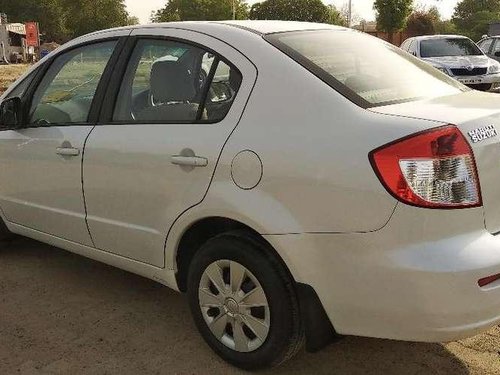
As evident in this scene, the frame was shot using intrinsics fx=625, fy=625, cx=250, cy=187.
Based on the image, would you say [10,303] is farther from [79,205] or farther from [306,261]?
[306,261]

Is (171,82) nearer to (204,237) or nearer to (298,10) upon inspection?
(204,237)

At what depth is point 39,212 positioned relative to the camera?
390 cm

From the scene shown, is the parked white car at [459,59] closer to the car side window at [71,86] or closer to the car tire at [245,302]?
the car side window at [71,86]

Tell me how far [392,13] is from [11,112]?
42680 mm

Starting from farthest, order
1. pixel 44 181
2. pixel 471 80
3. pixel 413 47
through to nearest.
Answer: pixel 413 47
pixel 471 80
pixel 44 181

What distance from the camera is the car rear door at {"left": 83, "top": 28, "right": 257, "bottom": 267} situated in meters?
2.87

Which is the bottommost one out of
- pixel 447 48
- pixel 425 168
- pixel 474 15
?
pixel 425 168

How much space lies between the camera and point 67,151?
11.6ft

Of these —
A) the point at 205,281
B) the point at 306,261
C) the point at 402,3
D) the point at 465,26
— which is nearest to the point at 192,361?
the point at 205,281

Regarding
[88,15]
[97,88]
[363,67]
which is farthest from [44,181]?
[88,15]

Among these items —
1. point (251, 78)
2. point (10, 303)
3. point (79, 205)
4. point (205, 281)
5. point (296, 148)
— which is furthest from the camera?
point (10, 303)

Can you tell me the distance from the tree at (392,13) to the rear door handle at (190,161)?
43.3 meters

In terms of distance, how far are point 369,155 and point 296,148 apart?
0.32 metres

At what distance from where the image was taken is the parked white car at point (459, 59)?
13250 millimetres
